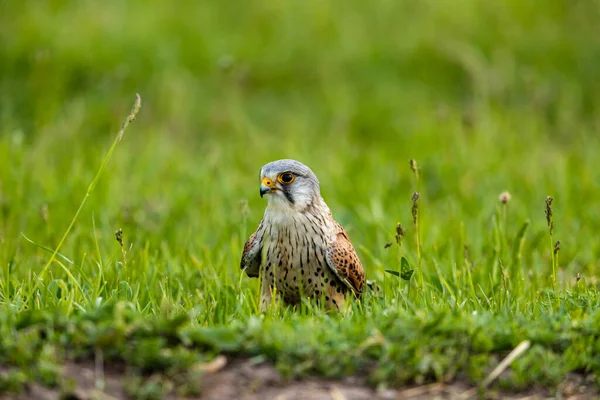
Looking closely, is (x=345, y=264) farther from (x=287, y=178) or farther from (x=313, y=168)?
(x=313, y=168)

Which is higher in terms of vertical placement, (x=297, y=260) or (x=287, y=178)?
(x=287, y=178)

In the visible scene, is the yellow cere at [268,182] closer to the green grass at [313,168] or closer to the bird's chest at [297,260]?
the bird's chest at [297,260]

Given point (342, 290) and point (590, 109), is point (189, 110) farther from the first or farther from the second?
point (342, 290)

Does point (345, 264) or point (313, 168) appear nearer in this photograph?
point (345, 264)

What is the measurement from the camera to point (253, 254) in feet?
17.3

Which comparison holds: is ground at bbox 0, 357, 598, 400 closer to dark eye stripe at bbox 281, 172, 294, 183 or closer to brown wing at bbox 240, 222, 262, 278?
brown wing at bbox 240, 222, 262, 278

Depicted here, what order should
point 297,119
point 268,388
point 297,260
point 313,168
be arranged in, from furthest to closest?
point 297,119 → point 313,168 → point 297,260 → point 268,388

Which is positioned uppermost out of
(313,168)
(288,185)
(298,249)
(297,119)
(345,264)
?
(297,119)

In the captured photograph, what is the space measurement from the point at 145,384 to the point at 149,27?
8.30 m

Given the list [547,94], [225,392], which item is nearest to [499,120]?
→ [547,94]

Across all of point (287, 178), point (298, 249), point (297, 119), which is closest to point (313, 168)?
point (297, 119)

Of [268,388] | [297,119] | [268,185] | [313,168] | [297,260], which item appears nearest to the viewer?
[268,388]

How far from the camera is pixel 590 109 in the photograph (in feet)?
34.6

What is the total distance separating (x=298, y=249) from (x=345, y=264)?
10.8 inches
